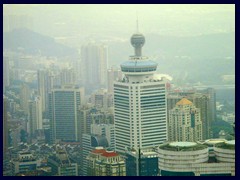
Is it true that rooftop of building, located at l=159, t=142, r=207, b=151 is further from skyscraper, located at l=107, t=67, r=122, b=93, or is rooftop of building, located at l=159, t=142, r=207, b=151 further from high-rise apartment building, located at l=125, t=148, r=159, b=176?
skyscraper, located at l=107, t=67, r=122, b=93

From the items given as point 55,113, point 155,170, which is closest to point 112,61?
point 55,113

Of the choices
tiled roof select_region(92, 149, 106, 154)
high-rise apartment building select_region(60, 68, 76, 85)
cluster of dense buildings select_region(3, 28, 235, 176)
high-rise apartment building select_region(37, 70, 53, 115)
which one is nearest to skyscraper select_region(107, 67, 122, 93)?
cluster of dense buildings select_region(3, 28, 235, 176)

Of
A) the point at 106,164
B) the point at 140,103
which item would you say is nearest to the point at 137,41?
the point at 140,103

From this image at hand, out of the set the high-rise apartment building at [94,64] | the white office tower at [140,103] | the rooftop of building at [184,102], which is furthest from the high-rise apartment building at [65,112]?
the rooftop of building at [184,102]

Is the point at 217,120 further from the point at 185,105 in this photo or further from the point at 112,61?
the point at 112,61

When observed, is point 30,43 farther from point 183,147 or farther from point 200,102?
point 183,147

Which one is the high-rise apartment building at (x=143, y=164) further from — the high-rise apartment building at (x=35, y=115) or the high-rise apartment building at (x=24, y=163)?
the high-rise apartment building at (x=35, y=115)
